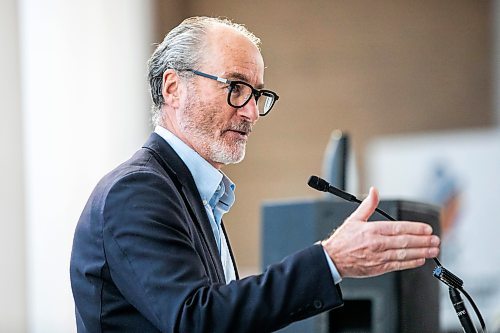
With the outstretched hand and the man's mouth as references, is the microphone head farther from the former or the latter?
the man's mouth

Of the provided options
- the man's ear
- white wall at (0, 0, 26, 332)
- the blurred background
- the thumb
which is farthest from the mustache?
white wall at (0, 0, 26, 332)

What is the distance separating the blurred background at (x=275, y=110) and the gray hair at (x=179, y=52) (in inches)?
72.3

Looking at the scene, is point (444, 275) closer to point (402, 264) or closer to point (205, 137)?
point (402, 264)

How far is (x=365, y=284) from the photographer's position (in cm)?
255

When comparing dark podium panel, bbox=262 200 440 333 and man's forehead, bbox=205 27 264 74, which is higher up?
man's forehead, bbox=205 27 264 74

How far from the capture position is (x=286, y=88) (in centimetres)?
659

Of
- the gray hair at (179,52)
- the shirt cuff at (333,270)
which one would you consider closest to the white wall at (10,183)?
the gray hair at (179,52)

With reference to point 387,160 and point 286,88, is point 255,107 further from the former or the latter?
point 286,88

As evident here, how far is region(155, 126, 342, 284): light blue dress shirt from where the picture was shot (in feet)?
5.72

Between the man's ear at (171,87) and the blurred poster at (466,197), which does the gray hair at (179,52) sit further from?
the blurred poster at (466,197)

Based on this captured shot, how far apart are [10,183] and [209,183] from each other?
2961mm

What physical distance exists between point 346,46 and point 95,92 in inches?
82.7

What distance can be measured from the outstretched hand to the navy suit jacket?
34mm

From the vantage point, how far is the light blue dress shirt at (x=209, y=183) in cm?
174
